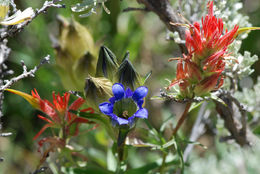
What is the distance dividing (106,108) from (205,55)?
1.13 feet

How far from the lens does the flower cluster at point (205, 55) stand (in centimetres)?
93

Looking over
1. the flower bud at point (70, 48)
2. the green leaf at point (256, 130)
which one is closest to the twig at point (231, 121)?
the green leaf at point (256, 130)

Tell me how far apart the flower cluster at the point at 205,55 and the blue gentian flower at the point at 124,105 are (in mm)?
118

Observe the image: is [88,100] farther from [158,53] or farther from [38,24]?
[158,53]

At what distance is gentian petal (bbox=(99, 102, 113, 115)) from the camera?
3.00 feet

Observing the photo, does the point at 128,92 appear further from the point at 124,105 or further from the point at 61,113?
the point at 61,113

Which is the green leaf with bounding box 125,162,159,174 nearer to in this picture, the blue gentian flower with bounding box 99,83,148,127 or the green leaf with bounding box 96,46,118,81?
the blue gentian flower with bounding box 99,83,148,127

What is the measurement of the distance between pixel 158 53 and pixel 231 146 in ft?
3.51

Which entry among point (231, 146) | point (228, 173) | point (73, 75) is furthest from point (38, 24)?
point (228, 173)

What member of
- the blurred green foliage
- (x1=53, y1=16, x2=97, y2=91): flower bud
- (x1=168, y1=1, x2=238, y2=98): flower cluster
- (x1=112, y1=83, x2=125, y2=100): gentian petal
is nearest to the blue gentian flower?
(x1=112, y1=83, x2=125, y2=100): gentian petal

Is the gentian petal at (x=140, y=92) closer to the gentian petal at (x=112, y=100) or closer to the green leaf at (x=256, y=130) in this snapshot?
the gentian petal at (x=112, y=100)

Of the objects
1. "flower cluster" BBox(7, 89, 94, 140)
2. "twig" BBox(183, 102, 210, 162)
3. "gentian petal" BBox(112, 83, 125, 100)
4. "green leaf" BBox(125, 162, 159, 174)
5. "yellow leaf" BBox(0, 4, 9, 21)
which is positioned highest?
"yellow leaf" BBox(0, 4, 9, 21)

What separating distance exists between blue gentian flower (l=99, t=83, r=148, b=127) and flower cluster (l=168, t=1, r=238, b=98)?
0.12 m

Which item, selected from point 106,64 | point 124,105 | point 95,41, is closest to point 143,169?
point 124,105
